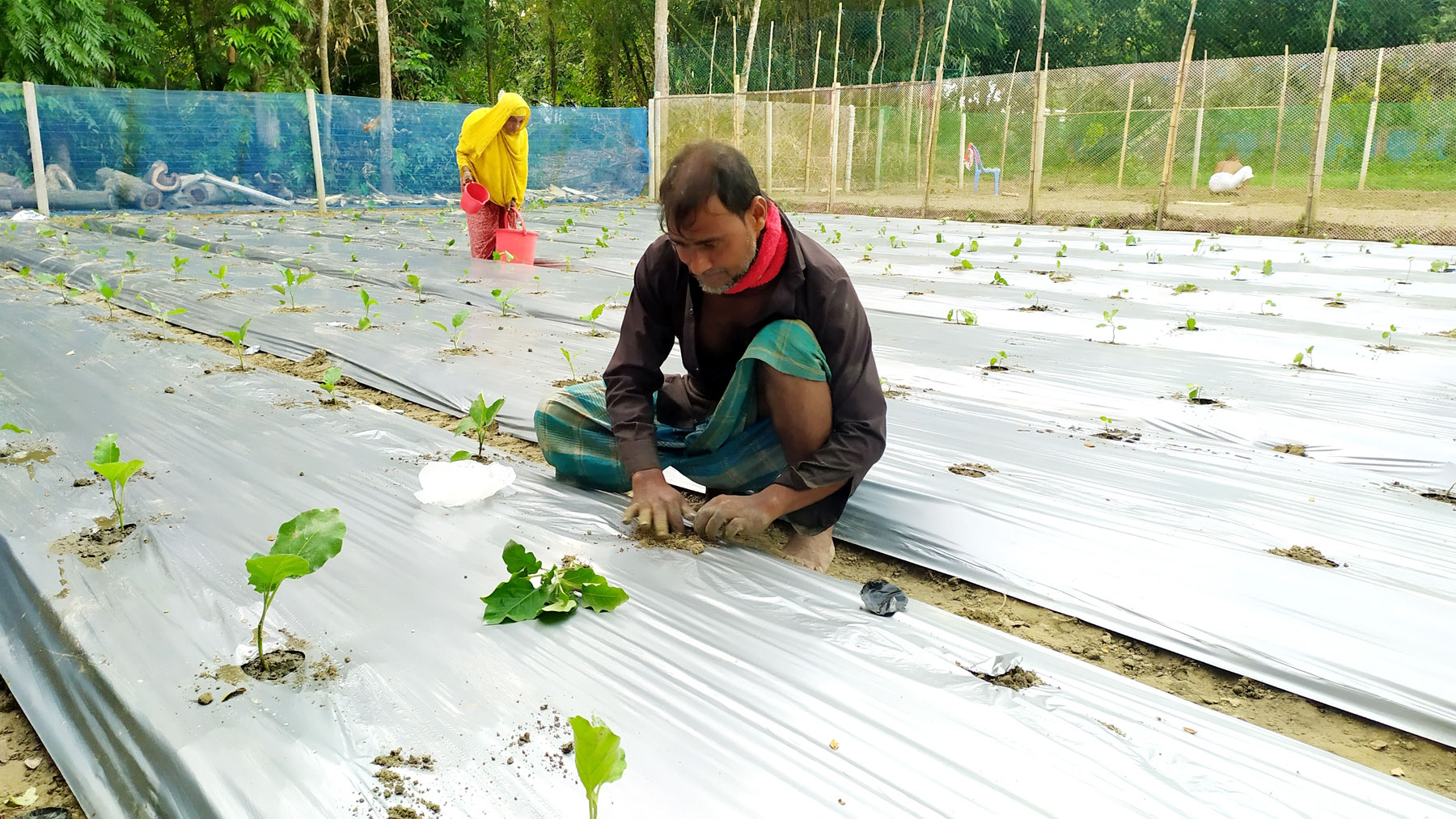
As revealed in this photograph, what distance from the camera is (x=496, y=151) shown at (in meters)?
6.42

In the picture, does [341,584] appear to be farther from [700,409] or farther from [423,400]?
[423,400]

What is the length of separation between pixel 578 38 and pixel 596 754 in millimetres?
24455

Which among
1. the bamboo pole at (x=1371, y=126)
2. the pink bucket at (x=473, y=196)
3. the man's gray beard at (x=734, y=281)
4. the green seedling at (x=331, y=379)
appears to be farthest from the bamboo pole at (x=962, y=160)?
the man's gray beard at (x=734, y=281)

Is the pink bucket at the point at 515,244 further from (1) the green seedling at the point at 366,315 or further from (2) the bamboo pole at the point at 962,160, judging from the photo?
Result: (2) the bamboo pole at the point at 962,160

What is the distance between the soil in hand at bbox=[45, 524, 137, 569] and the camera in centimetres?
176

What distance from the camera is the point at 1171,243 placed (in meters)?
8.23

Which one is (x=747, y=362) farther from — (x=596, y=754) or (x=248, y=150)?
(x=248, y=150)

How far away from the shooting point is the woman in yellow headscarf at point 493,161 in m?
6.36

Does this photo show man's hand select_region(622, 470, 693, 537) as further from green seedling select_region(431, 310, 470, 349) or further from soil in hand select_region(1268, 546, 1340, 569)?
green seedling select_region(431, 310, 470, 349)

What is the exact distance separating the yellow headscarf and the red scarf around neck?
4.89 m

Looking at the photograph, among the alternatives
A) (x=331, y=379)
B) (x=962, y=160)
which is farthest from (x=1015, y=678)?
(x=962, y=160)

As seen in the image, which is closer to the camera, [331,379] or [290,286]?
Result: [331,379]

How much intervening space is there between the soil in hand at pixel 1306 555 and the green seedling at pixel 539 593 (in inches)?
53.7

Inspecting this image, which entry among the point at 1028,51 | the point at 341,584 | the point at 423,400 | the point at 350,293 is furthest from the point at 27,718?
the point at 1028,51
